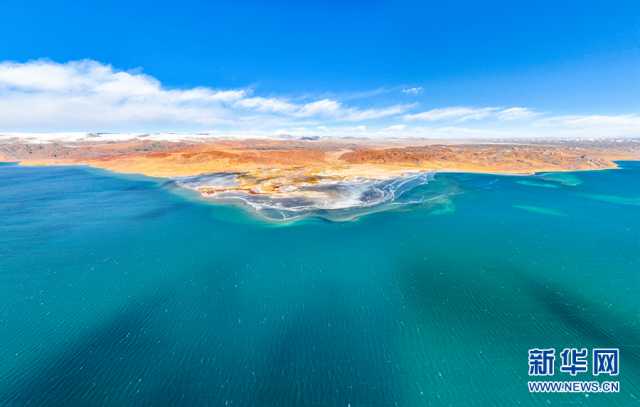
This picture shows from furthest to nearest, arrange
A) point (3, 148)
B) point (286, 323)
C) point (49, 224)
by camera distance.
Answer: point (3, 148)
point (49, 224)
point (286, 323)

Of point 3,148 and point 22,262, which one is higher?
point 3,148

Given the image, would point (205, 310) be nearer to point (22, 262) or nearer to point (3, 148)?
point (22, 262)

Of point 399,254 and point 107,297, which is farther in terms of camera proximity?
point 399,254

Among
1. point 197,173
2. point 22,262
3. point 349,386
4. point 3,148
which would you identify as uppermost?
point 3,148

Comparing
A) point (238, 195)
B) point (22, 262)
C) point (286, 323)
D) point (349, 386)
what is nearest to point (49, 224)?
point (22, 262)

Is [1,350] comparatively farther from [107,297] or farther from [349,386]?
[349,386]

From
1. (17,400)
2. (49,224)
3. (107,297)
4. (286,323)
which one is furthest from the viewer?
(49,224)

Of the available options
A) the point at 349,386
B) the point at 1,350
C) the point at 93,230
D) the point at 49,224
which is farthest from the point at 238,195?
the point at 349,386
